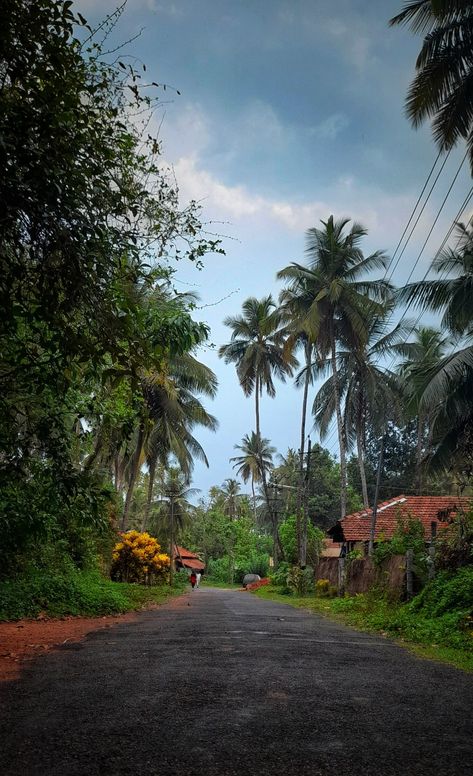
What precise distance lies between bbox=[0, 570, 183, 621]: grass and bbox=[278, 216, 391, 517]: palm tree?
15534 mm

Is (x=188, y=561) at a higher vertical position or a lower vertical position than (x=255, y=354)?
lower

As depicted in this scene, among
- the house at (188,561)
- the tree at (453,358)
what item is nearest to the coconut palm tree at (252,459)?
the house at (188,561)

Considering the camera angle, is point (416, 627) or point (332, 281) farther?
point (332, 281)

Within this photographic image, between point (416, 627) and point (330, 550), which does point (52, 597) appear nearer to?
point (416, 627)

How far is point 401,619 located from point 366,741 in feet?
26.4

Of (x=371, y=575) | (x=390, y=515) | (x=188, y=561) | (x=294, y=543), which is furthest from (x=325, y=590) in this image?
(x=188, y=561)

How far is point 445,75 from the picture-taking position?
12.2 m

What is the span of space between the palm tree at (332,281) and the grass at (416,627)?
13658 mm

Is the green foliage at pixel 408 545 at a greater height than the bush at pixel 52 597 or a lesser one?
greater

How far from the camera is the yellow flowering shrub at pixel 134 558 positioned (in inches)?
872

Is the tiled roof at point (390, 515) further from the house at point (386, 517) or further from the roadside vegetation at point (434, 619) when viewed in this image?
the roadside vegetation at point (434, 619)

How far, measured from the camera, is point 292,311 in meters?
27.9

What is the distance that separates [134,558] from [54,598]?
1133cm

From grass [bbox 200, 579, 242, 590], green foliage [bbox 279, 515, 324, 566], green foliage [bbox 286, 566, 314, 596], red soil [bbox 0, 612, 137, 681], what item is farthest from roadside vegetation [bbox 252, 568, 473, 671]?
grass [bbox 200, 579, 242, 590]
